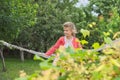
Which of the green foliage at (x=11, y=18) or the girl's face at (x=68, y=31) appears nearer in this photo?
the girl's face at (x=68, y=31)

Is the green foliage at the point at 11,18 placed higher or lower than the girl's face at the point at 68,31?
lower

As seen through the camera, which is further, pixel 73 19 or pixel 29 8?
pixel 73 19

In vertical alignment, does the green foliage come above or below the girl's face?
below

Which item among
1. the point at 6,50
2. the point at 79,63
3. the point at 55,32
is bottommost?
the point at 6,50

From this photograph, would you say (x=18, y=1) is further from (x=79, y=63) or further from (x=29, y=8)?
(x=79, y=63)

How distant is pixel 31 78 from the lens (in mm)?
1550

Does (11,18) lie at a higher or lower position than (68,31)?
lower

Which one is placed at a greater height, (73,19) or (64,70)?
(64,70)

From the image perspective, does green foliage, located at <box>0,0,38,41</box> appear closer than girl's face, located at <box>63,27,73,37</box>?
No

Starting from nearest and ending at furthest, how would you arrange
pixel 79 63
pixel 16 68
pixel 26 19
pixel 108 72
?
pixel 108 72 → pixel 79 63 → pixel 26 19 → pixel 16 68

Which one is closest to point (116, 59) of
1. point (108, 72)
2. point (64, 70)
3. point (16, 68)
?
point (108, 72)

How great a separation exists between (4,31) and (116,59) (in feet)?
50.9

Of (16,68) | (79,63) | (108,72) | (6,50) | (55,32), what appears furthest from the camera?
(6,50)

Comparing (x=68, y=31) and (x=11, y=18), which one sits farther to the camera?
(x=11, y=18)
